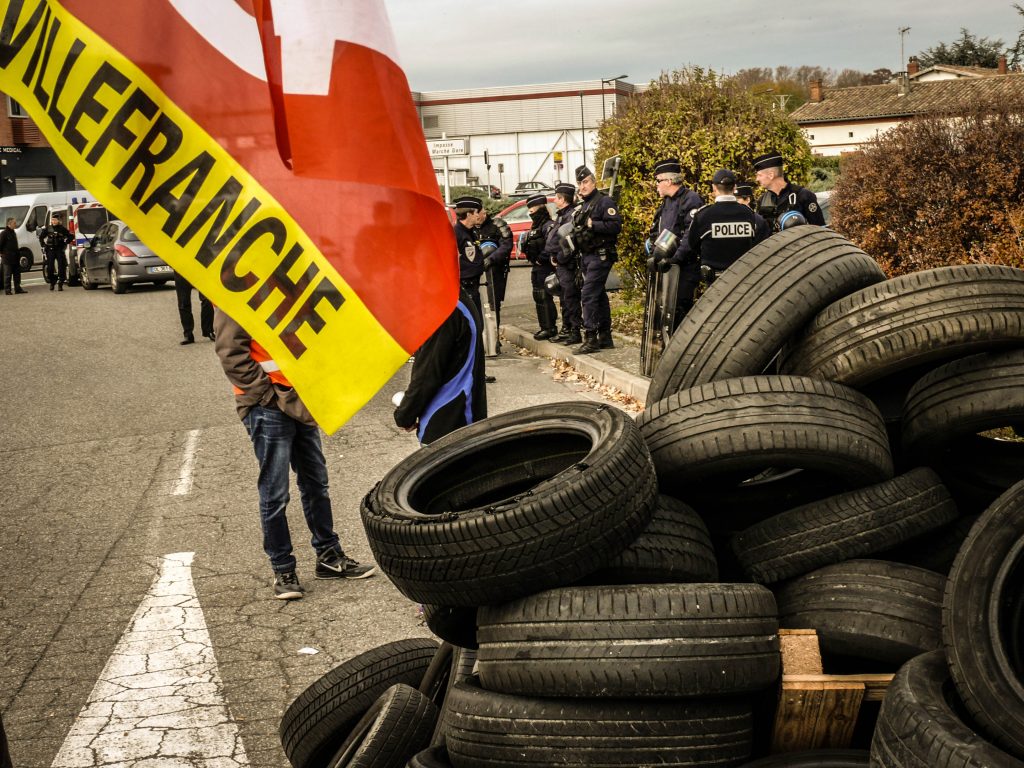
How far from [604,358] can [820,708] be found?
9915 millimetres

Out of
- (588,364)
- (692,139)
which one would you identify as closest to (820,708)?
(588,364)

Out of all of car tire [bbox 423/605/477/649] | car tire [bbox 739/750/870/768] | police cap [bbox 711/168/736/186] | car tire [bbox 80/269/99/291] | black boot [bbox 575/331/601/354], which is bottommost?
car tire [bbox 80/269/99/291]

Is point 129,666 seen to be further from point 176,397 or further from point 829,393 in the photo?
point 176,397

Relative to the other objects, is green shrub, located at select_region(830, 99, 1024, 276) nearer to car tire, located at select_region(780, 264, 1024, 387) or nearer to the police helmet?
the police helmet

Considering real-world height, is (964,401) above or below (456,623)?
above

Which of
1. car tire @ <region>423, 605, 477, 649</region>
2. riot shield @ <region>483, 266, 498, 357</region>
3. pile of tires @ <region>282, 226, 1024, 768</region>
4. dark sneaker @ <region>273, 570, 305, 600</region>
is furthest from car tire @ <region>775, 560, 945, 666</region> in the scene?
riot shield @ <region>483, 266, 498, 357</region>

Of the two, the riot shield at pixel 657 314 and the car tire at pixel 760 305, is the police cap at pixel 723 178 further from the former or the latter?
the car tire at pixel 760 305

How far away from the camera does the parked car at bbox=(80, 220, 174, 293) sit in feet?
83.3

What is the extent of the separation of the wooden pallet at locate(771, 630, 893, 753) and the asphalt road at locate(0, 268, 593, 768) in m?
2.01

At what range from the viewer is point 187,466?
9359 mm

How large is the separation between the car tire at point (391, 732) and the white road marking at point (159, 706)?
67 cm

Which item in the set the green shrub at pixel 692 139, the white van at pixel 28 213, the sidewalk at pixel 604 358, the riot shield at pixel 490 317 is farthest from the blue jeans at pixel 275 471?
the white van at pixel 28 213

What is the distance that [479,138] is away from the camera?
6962 centimetres

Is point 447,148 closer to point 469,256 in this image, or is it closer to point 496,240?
point 496,240
